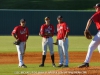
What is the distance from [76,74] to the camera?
30.8 ft

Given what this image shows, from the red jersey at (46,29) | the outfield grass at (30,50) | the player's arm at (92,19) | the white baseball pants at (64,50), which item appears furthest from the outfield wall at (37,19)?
the player's arm at (92,19)

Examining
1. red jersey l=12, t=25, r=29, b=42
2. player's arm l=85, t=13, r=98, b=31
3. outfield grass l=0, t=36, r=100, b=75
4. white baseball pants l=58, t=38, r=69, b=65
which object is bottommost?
outfield grass l=0, t=36, r=100, b=75

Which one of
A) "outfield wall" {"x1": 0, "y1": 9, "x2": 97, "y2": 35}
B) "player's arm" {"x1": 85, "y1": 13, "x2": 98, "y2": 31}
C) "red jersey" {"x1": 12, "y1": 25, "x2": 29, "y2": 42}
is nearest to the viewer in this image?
"player's arm" {"x1": 85, "y1": 13, "x2": 98, "y2": 31}

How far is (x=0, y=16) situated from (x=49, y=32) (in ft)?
63.7

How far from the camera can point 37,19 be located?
109ft

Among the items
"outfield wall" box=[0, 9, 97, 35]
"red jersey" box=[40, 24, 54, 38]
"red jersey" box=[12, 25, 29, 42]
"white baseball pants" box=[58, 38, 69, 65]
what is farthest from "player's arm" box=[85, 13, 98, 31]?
"outfield wall" box=[0, 9, 97, 35]

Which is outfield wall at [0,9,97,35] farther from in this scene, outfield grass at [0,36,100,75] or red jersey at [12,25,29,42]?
red jersey at [12,25,29,42]

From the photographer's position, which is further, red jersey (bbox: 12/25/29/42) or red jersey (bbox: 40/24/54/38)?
red jersey (bbox: 40/24/54/38)

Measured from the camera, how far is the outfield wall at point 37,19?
32.3 meters

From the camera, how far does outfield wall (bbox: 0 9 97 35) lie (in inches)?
1273

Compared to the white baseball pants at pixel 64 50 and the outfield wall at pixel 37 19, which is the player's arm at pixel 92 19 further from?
the outfield wall at pixel 37 19

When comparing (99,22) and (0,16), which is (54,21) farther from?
(99,22)

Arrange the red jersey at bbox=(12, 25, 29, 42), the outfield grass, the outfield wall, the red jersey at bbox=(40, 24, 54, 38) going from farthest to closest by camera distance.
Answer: the outfield wall, the red jersey at bbox=(40, 24, 54, 38), the red jersey at bbox=(12, 25, 29, 42), the outfield grass

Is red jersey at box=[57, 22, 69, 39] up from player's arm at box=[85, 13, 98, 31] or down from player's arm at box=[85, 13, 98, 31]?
down
